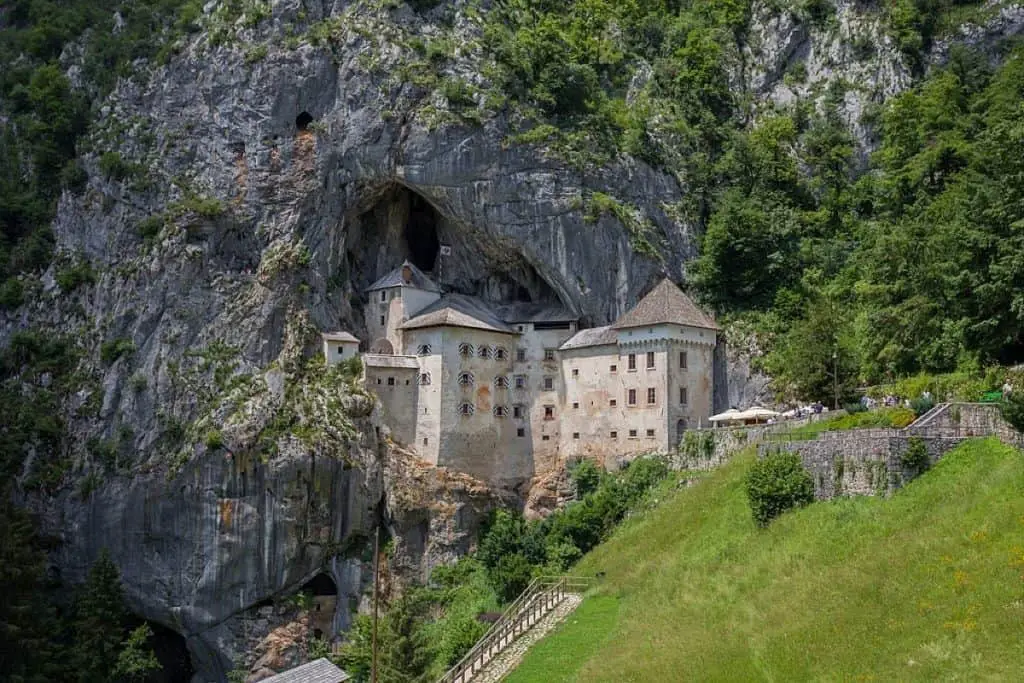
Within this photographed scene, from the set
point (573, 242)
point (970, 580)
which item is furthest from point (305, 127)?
point (970, 580)

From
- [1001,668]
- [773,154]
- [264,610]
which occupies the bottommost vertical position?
[264,610]

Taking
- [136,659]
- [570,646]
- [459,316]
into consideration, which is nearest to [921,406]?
[570,646]

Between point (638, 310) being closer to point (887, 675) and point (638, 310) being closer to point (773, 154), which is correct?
point (773, 154)

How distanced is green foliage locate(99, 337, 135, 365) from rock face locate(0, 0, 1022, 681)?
0.38 ft

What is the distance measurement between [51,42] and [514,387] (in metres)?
42.3

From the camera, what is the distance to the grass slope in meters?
31.2

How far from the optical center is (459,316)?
67.9 m

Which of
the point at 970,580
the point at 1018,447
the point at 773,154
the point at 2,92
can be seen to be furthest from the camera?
the point at 2,92

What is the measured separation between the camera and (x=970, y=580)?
3269 cm

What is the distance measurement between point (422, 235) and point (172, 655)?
2905cm

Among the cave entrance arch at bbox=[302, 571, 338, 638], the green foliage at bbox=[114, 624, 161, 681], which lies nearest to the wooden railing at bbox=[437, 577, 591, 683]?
the cave entrance arch at bbox=[302, 571, 338, 638]

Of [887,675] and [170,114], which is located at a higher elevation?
[170,114]

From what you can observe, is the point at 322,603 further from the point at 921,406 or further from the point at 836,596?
the point at 836,596

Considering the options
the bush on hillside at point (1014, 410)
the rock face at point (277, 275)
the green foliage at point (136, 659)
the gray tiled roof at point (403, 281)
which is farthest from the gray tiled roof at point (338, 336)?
the bush on hillside at point (1014, 410)
